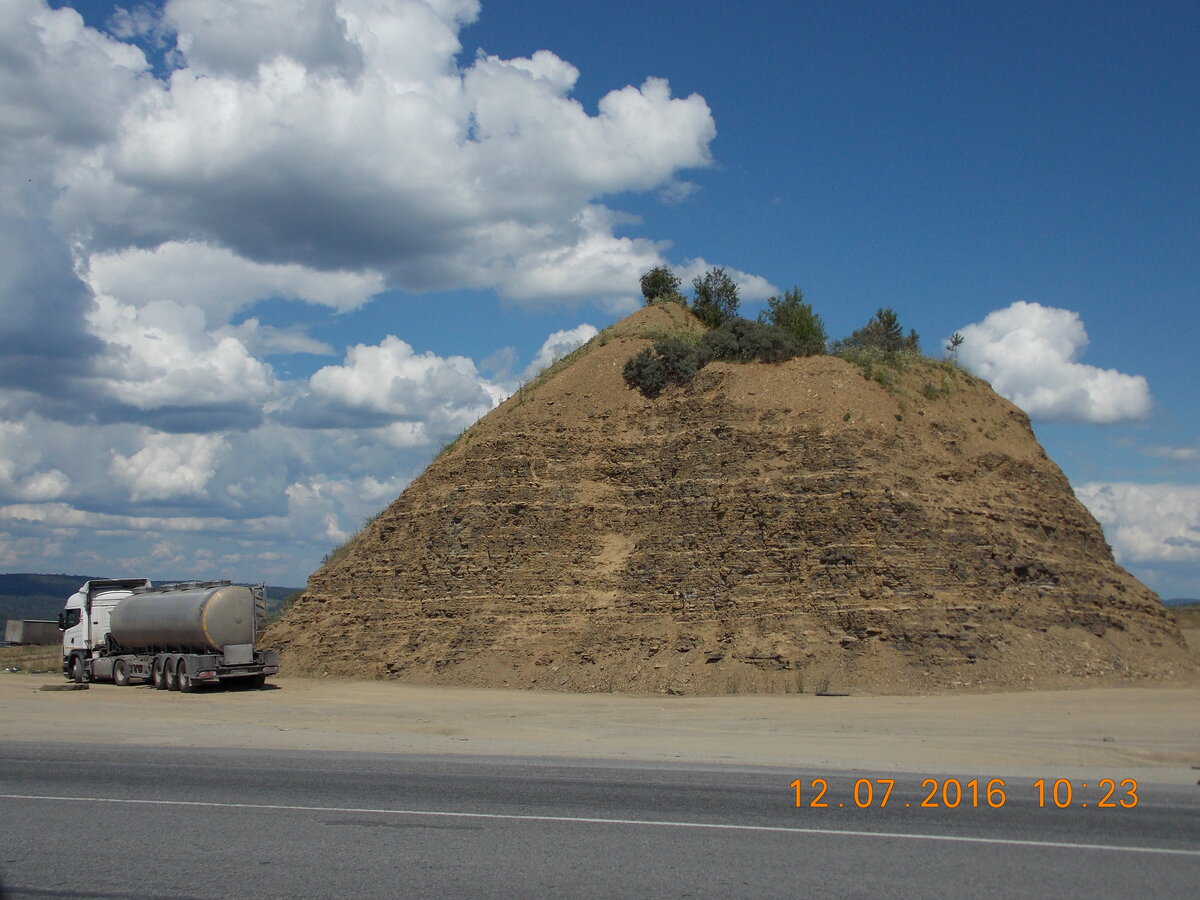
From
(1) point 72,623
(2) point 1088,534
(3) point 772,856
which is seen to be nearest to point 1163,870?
(3) point 772,856

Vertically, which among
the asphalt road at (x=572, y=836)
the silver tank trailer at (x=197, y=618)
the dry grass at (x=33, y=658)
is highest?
the silver tank trailer at (x=197, y=618)

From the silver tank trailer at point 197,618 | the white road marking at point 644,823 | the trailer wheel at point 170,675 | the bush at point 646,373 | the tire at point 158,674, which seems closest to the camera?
Result: the white road marking at point 644,823

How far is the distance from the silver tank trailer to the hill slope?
11.4 ft

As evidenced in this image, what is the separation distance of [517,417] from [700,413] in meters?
6.30

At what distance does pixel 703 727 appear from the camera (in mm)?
20016

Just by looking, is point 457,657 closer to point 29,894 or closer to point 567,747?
point 567,747

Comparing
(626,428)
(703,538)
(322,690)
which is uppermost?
(626,428)

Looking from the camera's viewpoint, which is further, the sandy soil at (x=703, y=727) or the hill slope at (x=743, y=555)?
the hill slope at (x=743, y=555)

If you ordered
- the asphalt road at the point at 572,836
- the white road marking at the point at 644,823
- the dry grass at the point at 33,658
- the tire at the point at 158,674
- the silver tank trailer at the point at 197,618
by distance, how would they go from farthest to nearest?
the dry grass at the point at 33,658 < the tire at the point at 158,674 < the silver tank trailer at the point at 197,618 < the white road marking at the point at 644,823 < the asphalt road at the point at 572,836

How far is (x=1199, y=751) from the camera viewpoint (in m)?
15.9

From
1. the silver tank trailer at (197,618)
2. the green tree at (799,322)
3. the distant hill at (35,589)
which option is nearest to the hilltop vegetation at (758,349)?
the green tree at (799,322)

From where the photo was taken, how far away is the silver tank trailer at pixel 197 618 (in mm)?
29281

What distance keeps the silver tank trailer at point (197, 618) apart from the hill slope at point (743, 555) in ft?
11.4

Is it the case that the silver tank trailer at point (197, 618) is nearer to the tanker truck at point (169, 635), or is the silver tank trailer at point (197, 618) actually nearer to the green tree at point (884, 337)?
the tanker truck at point (169, 635)
